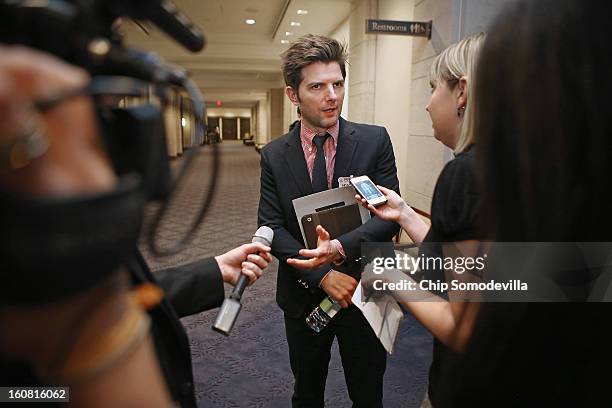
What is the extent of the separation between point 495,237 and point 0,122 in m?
0.61

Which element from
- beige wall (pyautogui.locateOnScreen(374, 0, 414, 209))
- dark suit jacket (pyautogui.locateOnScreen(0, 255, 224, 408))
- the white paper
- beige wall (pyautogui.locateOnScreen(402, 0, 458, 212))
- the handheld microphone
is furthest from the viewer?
beige wall (pyautogui.locateOnScreen(374, 0, 414, 209))

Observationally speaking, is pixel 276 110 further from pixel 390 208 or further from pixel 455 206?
pixel 455 206

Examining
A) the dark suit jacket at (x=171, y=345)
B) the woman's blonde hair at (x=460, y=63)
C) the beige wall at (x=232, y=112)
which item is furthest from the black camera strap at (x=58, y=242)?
the beige wall at (x=232, y=112)

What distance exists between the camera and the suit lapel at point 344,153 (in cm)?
186

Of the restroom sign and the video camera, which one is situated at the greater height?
the restroom sign

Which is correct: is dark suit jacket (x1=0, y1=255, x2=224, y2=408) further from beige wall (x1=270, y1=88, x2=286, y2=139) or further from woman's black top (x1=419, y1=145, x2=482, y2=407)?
beige wall (x1=270, y1=88, x2=286, y2=139)

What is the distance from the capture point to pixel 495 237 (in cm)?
62

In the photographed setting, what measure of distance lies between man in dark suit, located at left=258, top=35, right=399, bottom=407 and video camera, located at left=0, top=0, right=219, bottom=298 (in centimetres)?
140

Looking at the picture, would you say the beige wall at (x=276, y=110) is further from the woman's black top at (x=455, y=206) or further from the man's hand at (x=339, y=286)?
the woman's black top at (x=455, y=206)

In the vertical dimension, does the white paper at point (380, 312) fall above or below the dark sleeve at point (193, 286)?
below

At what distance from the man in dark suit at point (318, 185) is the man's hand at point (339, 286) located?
5 centimetres

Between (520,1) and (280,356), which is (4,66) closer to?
(520,1)

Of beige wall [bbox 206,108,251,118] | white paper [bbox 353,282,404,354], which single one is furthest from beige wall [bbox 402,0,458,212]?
beige wall [bbox 206,108,251,118]

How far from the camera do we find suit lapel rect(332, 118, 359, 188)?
6.12ft
